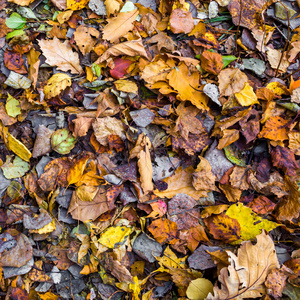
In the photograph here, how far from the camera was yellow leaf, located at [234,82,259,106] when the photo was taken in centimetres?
188

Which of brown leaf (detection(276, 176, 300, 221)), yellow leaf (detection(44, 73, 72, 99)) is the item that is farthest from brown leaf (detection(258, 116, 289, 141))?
yellow leaf (detection(44, 73, 72, 99))

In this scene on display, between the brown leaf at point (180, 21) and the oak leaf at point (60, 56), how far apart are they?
2.76 ft

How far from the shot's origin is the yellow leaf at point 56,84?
77.9 inches

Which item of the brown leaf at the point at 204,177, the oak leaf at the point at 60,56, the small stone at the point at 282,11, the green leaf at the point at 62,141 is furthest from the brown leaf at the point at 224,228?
the small stone at the point at 282,11

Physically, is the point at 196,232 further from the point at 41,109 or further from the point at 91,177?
the point at 41,109

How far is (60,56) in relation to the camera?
2053 mm

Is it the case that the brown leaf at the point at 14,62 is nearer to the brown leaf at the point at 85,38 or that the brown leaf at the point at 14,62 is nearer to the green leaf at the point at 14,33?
the green leaf at the point at 14,33

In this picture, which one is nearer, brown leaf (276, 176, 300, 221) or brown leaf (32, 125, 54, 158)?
brown leaf (276, 176, 300, 221)

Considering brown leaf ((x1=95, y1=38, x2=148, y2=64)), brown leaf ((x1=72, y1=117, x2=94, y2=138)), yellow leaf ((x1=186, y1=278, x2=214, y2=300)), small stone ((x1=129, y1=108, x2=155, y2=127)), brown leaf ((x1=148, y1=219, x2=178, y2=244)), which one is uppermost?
brown leaf ((x1=95, y1=38, x2=148, y2=64))

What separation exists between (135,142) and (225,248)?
100 centimetres

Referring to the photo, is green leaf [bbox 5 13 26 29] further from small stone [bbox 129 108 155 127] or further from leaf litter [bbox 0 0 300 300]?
small stone [bbox 129 108 155 127]

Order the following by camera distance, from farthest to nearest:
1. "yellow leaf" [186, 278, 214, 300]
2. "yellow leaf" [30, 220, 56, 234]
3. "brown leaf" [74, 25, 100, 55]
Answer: "brown leaf" [74, 25, 100, 55] → "yellow leaf" [30, 220, 56, 234] → "yellow leaf" [186, 278, 214, 300]

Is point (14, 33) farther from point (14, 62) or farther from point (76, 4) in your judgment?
point (76, 4)

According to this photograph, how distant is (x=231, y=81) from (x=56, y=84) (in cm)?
139
